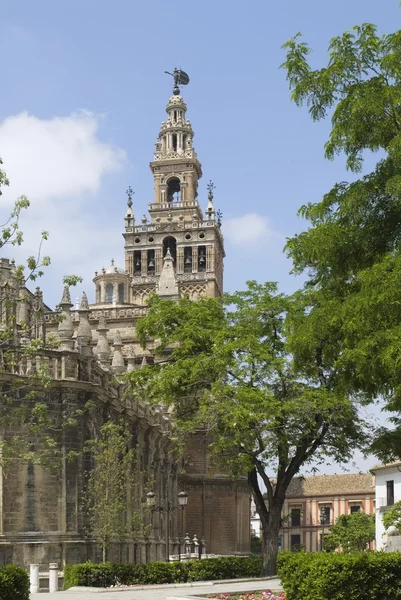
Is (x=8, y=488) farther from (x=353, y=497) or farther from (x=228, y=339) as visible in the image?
(x=353, y=497)

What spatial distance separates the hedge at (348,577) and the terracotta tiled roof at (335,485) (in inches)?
3521

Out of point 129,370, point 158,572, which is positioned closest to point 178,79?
point 129,370

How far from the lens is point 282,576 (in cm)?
1927

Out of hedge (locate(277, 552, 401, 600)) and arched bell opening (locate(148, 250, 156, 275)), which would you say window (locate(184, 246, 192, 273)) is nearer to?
arched bell opening (locate(148, 250, 156, 275))

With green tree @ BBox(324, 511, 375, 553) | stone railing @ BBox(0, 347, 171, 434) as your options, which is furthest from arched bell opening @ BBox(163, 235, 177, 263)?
stone railing @ BBox(0, 347, 171, 434)

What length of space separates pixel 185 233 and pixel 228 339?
185 feet

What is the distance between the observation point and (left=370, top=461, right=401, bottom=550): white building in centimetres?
7012

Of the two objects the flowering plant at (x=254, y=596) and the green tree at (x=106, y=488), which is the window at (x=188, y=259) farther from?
the flowering plant at (x=254, y=596)

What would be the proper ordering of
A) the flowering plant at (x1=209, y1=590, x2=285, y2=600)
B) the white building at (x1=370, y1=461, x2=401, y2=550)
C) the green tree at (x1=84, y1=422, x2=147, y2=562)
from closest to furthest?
the flowering plant at (x1=209, y1=590, x2=285, y2=600), the green tree at (x1=84, y1=422, x2=147, y2=562), the white building at (x1=370, y1=461, x2=401, y2=550)

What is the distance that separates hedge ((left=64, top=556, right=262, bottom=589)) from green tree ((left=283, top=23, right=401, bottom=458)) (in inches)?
403

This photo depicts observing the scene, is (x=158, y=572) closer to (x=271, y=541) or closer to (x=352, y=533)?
(x=271, y=541)

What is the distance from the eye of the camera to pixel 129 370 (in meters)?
42.8

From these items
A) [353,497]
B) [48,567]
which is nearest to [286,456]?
[48,567]

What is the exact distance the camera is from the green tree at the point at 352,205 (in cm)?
1853
